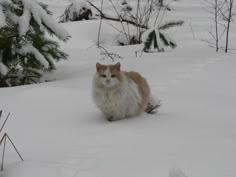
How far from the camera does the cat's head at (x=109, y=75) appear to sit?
5.05 m

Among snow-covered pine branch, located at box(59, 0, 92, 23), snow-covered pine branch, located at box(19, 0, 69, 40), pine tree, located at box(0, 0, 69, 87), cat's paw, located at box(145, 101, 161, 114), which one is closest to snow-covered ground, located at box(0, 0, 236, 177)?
cat's paw, located at box(145, 101, 161, 114)

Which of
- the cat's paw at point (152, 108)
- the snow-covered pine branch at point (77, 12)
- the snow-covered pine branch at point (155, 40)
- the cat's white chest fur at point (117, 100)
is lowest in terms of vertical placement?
the cat's paw at point (152, 108)

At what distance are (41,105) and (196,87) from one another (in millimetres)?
2175

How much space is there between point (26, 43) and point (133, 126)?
261 centimetres

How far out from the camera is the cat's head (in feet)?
16.6

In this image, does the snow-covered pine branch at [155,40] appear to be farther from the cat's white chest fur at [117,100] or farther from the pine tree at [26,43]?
the cat's white chest fur at [117,100]

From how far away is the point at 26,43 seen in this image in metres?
6.82

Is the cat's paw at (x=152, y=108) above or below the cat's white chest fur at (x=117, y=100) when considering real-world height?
below

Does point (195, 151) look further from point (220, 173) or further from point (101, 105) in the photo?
point (101, 105)

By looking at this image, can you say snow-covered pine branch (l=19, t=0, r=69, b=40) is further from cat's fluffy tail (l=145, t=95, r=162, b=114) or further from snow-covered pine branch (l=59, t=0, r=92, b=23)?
snow-covered pine branch (l=59, t=0, r=92, b=23)

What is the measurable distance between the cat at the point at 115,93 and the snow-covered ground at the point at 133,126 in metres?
0.12

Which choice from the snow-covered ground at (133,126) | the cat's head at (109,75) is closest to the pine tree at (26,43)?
the snow-covered ground at (133,126)

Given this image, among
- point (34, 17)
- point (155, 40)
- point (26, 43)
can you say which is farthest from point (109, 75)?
point (155, 40)

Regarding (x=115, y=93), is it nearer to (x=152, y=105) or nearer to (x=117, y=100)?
(x=117, y=100)
